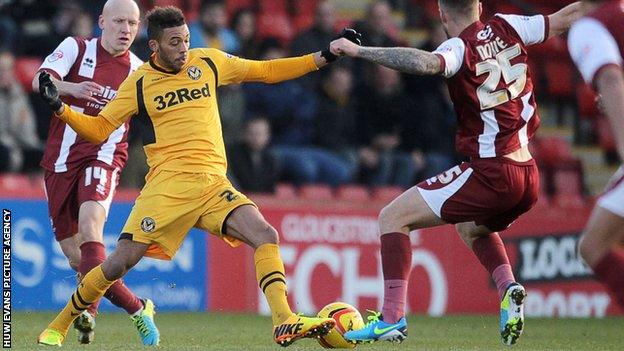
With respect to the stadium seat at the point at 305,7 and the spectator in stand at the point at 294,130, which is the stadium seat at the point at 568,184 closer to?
the spectator in stand at the point at 294,130

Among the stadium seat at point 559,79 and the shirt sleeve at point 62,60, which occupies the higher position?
the stadium seat at point 559,79

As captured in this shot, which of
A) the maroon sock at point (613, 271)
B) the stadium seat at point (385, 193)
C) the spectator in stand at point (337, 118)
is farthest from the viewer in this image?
the spectator in stand at point (337, 118)

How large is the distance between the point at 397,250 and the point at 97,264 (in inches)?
82.7

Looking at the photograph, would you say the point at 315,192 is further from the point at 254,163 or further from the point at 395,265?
the point at 395,265

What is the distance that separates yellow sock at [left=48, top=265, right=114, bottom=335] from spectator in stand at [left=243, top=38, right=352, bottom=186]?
6620 millimetres

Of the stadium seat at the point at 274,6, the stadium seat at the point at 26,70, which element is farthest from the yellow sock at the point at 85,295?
the stadium seat at the point at 274,6

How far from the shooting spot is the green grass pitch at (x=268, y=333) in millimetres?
9141

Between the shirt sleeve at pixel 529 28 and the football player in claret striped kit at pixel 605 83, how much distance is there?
2.24 m

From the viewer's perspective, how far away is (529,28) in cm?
880

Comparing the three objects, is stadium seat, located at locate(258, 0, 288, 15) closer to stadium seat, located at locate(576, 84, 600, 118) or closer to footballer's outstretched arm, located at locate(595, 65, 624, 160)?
stadium seat, located at locate(576, 84, 600, 118)

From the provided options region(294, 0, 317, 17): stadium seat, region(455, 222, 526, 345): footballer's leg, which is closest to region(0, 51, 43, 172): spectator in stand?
region(294, 0, 317, 17): stadium seat

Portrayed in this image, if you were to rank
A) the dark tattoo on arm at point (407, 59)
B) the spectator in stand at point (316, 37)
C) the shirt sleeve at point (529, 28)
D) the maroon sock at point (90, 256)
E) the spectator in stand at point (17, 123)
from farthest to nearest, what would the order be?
the spectator in stand at point (316, 37), the spectator in stand at point (17, 123), the maroon sock at point (90, 256), the shirt sleeve at point (529, 28), the dark tattoo on arm at point (407, 59)

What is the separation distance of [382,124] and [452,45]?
303 inches

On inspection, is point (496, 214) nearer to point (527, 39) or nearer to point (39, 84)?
point (527, 39)
